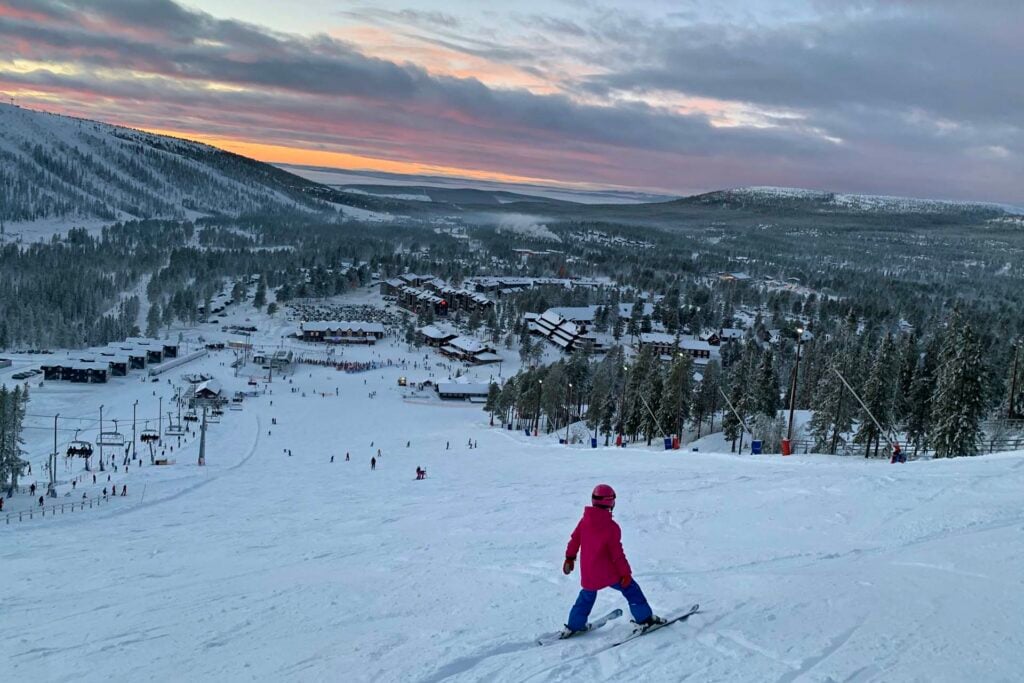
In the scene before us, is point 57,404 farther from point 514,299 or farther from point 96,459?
point 514,299

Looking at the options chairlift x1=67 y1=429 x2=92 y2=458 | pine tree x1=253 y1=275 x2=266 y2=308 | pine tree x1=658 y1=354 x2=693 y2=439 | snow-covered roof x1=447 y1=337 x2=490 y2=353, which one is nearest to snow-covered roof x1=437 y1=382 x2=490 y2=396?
snow-covered roof x1=447 y1=337 x2=490 y2=353

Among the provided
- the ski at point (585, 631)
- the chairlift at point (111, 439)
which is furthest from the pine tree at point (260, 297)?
the ski at point (585, 631)

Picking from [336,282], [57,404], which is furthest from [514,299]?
[57,404]

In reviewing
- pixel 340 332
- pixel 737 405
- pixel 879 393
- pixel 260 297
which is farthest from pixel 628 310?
pixel 879 393

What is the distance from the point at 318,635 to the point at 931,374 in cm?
3113

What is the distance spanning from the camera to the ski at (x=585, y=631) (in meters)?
6.29

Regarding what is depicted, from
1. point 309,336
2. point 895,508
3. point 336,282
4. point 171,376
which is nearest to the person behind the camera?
point 895,508

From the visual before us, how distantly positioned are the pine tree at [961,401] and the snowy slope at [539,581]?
11.6 meters

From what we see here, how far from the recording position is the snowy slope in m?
5.81

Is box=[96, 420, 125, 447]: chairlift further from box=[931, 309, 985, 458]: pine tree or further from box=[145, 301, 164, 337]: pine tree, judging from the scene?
box=[145, 301, 164, 337]: pine tree

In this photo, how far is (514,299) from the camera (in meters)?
115

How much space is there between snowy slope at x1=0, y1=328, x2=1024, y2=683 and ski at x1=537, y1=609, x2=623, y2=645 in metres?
0.19

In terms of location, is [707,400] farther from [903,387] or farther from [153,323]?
[153,323]

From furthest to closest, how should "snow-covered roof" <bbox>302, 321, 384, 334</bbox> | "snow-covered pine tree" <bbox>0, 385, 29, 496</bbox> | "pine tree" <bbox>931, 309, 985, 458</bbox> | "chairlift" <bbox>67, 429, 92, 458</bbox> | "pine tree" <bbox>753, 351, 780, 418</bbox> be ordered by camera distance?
1. "snow-covered roof" <bbox>302, 321, 384, 334</bbox>
2. "pine tree" <bbox>753, 351, 780, 418</bbox>
3. "chairlift" <bbox>67, 429, 92, 458</bbox>
4. "snow-covered pine tree" <bbox>0, 385, 29, 496</bbox>
5. "pine tree" <bbox>931, 309, 985, 458</bbox>
